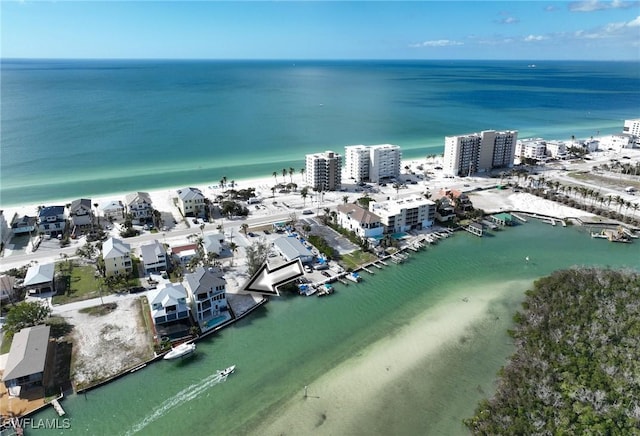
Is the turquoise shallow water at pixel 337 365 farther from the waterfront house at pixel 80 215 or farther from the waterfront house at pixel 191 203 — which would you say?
the waterfront house at pixel 80 215

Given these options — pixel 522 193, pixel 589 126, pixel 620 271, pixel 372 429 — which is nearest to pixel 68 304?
pixel 372 429

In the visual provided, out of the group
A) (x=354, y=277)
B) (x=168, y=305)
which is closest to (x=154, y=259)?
(x=168, y=305)

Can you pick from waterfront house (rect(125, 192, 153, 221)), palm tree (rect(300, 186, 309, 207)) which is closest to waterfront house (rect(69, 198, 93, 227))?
waterfront house (rect(125, 192, 153, 221))

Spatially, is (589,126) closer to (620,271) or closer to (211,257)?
(620,271)

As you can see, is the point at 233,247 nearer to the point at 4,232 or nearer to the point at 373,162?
the point at 4,232

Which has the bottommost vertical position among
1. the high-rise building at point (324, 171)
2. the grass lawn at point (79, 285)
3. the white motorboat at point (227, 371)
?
the white motorboat at point (227, 371)

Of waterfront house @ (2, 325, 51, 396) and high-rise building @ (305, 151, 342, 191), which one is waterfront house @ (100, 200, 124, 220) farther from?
high-rise building @ (305, 151, 342, 191)

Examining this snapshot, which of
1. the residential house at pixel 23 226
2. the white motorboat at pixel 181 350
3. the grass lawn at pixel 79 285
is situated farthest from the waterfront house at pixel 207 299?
the residential house at pixel 23 226
